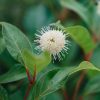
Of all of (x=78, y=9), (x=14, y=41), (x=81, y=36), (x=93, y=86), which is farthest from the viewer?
(x=78, y=9)

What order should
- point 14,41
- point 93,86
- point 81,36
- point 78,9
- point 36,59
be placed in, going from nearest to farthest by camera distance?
point 36,59
point 14,41
point 81,36
point 93,86
point 78,9

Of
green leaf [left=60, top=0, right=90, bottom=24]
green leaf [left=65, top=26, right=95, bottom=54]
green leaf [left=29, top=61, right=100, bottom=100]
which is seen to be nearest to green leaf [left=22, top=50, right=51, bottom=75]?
green leaf [left=29, top=61, right=100, bottom=100]

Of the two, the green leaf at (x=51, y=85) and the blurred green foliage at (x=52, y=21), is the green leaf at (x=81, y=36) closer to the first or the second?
the blurred green foliage at (x=52, y=21)

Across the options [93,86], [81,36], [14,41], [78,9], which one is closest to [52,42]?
[14,41]

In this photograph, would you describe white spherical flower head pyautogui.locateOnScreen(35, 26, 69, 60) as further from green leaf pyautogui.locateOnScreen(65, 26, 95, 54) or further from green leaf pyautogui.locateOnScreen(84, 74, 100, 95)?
green leaf pyautogui.locateOnScreen(84, 74, 100, 95)

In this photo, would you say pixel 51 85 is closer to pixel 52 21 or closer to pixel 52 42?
pixel 52 42

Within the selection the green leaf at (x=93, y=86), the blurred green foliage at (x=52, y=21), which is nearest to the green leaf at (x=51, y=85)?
the blurred green foliage at (x=52, y=21)
